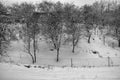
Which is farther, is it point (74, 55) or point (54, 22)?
point (54, 22)

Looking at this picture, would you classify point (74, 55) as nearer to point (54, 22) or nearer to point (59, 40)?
point (59, 40)

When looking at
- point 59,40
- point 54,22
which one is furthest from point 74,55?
point 54,22

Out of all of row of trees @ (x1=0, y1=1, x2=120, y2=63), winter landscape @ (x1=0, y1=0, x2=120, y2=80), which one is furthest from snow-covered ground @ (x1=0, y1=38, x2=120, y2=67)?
row of trees @ (x1=0, y1=1, x2=120, y2=63)

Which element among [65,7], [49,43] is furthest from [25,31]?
[65,7]

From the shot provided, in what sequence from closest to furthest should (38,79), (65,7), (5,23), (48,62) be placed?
(38,79)
(5,23)
(48,62)
(65,7)

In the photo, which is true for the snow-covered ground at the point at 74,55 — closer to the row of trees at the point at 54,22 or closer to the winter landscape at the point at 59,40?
the winter landscape at the point at 59,40

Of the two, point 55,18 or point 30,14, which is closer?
point 55,18

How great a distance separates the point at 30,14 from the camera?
3331 centimetres

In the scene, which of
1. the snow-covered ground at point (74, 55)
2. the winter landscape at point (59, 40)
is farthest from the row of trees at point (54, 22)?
the snow-covered ground at point (74, 55)

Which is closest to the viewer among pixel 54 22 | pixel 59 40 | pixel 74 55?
pixel 59 40

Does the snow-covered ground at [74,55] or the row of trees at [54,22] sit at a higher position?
the row of trees at [54,22]

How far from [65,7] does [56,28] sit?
10.2 m

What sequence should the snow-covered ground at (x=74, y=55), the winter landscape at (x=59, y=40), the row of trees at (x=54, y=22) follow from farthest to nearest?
1. the row of trees at (x=54, y=22)
2. the winter landscape at (x=59, y=40)
3. the snow-covered ground at (x=74, y=55)

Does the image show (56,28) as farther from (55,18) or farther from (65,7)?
(65,7)
